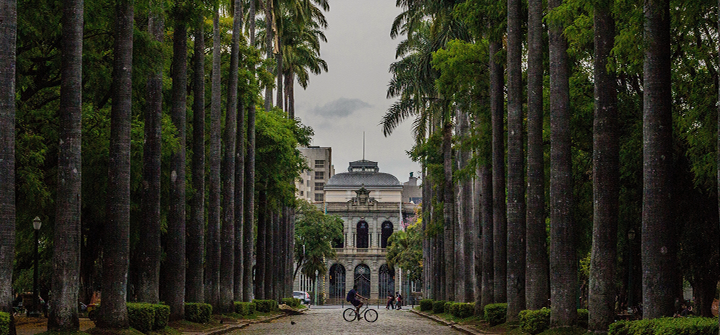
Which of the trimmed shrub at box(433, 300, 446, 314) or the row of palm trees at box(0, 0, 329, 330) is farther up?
the row of palm trees at box(0, 0, 329, 330)

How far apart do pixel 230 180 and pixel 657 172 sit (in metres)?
21.2

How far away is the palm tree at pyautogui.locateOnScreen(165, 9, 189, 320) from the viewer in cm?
2494

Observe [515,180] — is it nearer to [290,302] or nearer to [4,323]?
[4,323]

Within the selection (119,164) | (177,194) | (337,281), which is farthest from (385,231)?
(119,164)

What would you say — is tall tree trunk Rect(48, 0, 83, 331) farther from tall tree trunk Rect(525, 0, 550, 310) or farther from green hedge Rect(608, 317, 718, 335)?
tall tree trunk Rect(525, 0, 550, 310)

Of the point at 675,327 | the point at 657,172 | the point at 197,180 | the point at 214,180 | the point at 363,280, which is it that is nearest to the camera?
the point at 675,327

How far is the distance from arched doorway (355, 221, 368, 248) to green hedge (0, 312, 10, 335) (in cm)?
12283

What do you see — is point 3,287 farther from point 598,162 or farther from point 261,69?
point 261,69

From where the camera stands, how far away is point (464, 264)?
39.5 m

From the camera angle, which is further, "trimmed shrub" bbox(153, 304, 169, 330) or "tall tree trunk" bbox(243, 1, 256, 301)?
"tall tree trunk" bbox(243, 1, 256, 301)

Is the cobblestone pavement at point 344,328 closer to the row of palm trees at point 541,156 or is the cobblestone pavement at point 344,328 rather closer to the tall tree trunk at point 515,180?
the row of palm trees at point 541,156

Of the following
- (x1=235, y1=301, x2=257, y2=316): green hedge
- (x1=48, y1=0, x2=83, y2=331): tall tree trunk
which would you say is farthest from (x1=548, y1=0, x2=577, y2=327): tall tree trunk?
(x1=235, y1=301, x2=257, y2=316): green hedge

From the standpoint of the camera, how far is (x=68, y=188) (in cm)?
1672

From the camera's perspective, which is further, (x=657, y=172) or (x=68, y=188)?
(x=68, y=188)
